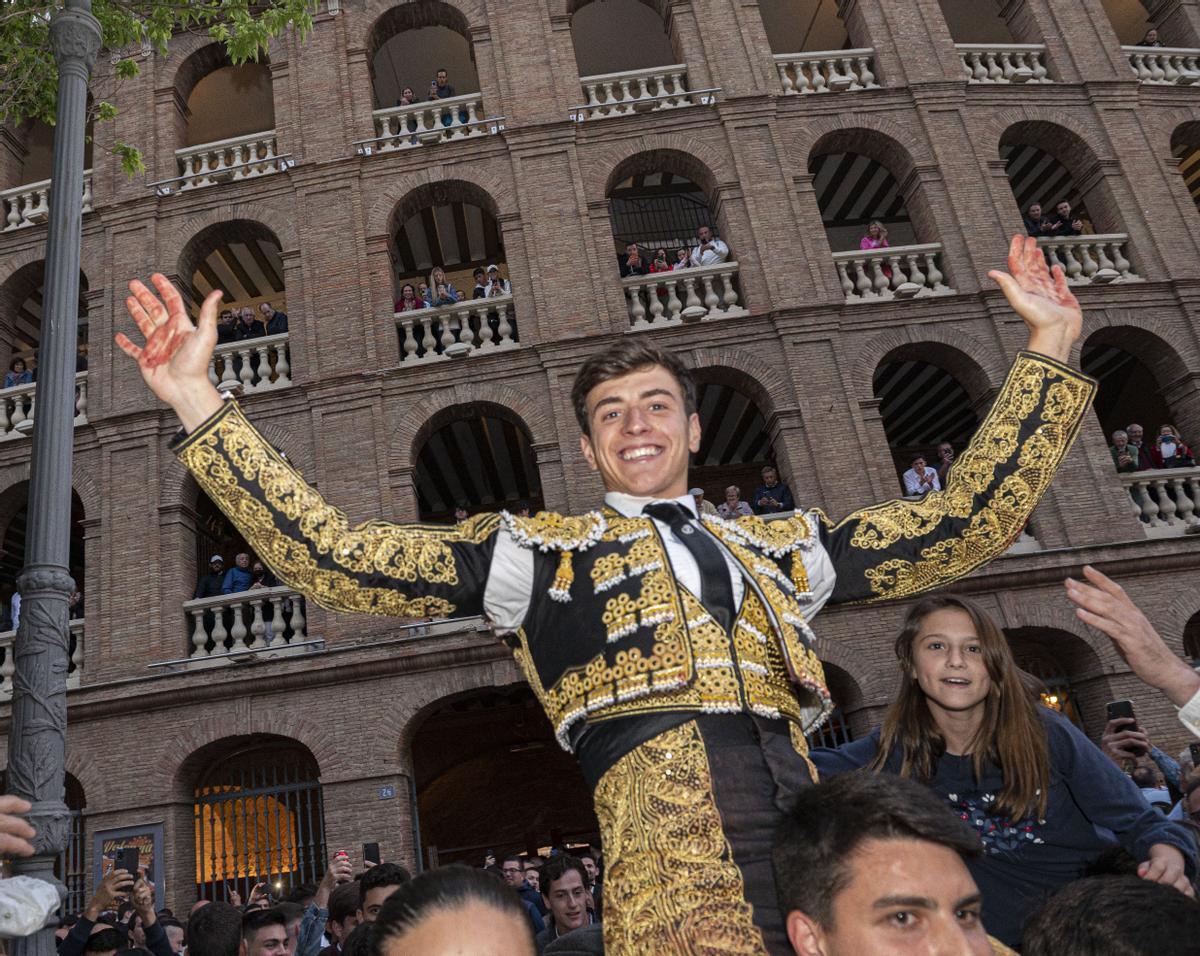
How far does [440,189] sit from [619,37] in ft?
17.8

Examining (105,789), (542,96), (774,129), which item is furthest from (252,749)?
(774,129)

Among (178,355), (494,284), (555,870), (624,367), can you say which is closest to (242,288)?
(494,284)

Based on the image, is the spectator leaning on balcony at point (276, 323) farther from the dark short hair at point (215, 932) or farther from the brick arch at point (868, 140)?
the dark short hair at point (215, 932)

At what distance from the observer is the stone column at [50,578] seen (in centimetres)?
470

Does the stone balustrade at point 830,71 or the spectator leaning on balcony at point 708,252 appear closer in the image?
the spectator leaning on balcony at point 708,252

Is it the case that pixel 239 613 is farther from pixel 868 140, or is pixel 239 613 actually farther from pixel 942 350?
pixel 868 140

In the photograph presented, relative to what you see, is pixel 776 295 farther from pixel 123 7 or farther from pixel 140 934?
pixel 140 934

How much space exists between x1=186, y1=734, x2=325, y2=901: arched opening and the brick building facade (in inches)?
8.5

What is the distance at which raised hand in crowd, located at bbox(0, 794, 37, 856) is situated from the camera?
2.32 meters

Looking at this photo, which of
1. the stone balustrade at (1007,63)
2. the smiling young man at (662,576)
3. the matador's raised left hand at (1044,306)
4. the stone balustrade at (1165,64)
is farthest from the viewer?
the stone balustrade at (1165,64)

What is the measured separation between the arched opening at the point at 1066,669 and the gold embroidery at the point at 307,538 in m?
11.7

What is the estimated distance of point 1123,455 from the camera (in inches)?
525

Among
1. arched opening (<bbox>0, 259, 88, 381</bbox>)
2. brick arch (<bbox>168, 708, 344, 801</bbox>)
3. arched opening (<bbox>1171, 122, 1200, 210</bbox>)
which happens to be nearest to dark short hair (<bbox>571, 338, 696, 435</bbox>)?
brick arch (<bbox>168, 708, 344, 801</bbox>)

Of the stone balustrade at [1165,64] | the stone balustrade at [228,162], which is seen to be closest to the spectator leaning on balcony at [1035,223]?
the stone balustrade at [1165,64]
